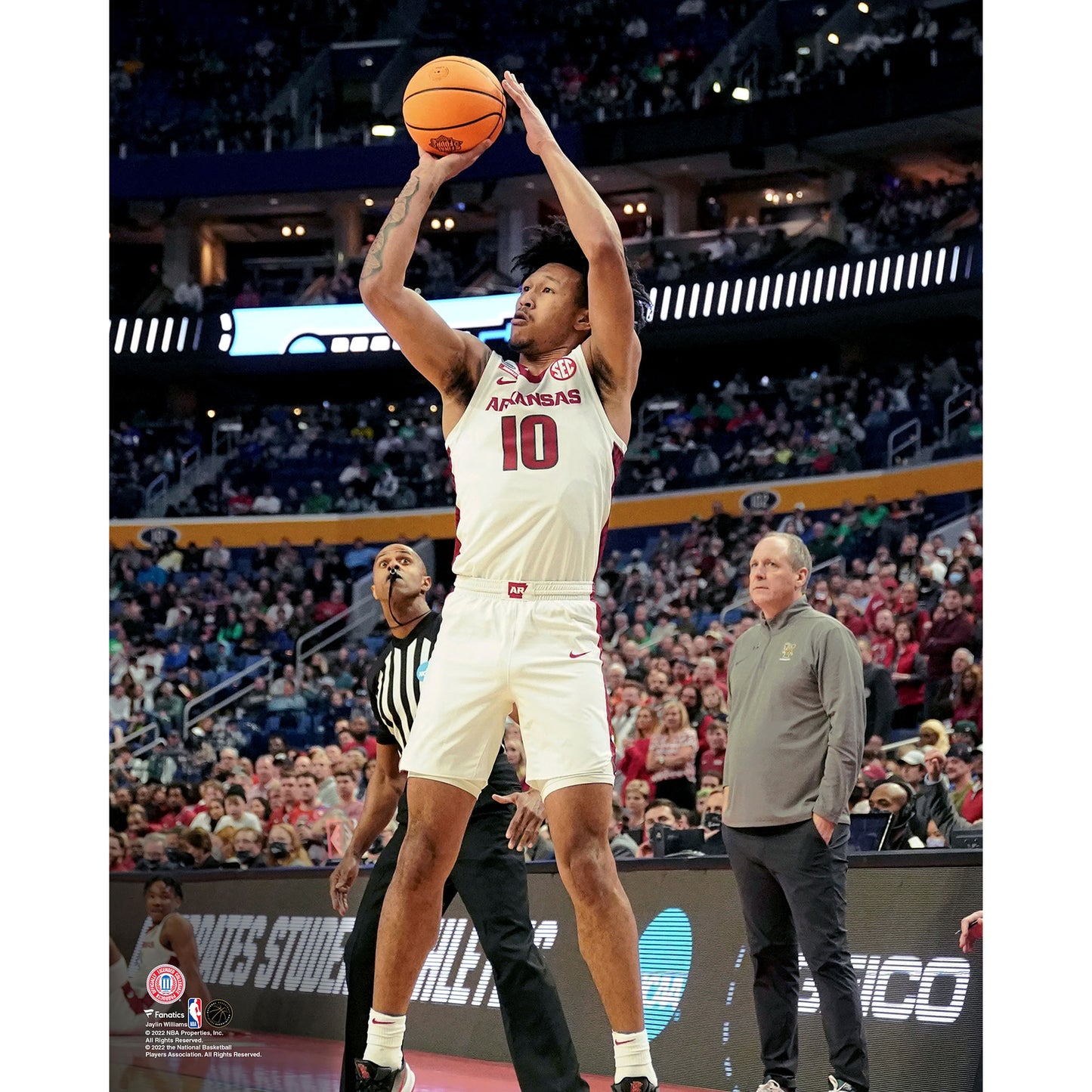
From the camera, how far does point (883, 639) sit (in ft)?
35.6

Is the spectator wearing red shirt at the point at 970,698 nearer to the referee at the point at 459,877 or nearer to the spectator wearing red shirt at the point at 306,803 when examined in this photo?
the spectator wearing red shirt at the point at 306,803

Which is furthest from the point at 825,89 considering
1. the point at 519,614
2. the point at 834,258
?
the point at 519,614

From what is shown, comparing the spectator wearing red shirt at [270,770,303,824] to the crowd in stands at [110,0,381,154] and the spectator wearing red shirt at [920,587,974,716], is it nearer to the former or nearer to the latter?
the spectator wearing red shirt at [920,587,974,716]

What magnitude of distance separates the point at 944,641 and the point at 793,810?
564cm

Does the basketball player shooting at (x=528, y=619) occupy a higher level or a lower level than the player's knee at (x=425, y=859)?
higher

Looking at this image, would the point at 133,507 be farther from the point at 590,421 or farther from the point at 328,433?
the point at 590,421

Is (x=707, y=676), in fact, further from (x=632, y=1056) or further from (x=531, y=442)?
(x=632, y=1056)

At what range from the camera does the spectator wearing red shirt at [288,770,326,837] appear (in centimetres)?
905

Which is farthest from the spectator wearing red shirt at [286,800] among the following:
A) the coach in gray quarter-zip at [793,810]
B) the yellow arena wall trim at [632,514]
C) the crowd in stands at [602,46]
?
the crowd in stands at [602,46]

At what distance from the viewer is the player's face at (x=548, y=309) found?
4.43m

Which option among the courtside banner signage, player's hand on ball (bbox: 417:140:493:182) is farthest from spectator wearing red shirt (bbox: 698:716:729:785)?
player's hand on ball (bbox: 417:140:493:182)

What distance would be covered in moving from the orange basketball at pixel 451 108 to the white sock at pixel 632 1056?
2.56m

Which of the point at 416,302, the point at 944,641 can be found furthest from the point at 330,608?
the point at 416,302

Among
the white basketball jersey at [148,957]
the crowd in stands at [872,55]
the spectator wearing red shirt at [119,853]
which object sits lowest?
the spectator wearing red shirt at [119,853]
